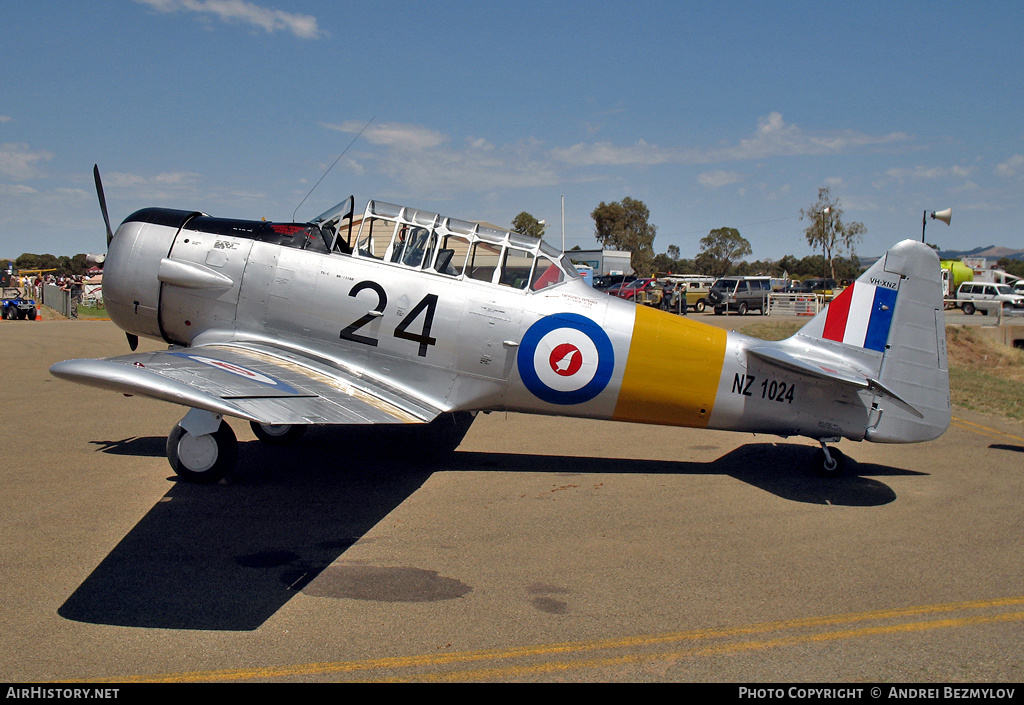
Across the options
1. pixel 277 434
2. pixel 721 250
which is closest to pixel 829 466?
pixel 277 434

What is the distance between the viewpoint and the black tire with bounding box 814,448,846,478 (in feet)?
23.0

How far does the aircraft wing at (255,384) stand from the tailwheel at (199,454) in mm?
720

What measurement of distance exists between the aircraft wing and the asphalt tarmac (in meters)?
0.83

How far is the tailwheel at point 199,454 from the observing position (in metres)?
6.25

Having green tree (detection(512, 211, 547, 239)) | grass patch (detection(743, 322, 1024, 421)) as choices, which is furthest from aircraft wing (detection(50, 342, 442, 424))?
green tree (detection(512, 211, 547, 239))

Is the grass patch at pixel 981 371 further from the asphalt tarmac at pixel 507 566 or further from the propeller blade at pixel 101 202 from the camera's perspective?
the propeller blade at pixel 101 202

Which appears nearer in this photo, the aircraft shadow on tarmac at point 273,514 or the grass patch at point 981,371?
the aircraft shadow on tarmac at point 273,514

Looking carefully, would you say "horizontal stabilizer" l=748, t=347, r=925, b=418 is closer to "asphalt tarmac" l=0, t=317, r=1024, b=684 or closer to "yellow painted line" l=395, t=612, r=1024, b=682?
"asphalt tarmac" l=0, t=317, r=1024, b=684

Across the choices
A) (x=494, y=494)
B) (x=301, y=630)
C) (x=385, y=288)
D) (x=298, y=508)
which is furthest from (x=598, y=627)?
(x=385, y=288)

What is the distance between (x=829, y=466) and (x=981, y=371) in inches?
548

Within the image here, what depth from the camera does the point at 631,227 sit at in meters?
85.8

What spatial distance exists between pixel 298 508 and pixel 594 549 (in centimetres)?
262

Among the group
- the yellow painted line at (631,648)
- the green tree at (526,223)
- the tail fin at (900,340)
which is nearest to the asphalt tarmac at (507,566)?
the yellow painted line at (631,648)

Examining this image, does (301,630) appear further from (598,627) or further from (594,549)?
(594,549)
